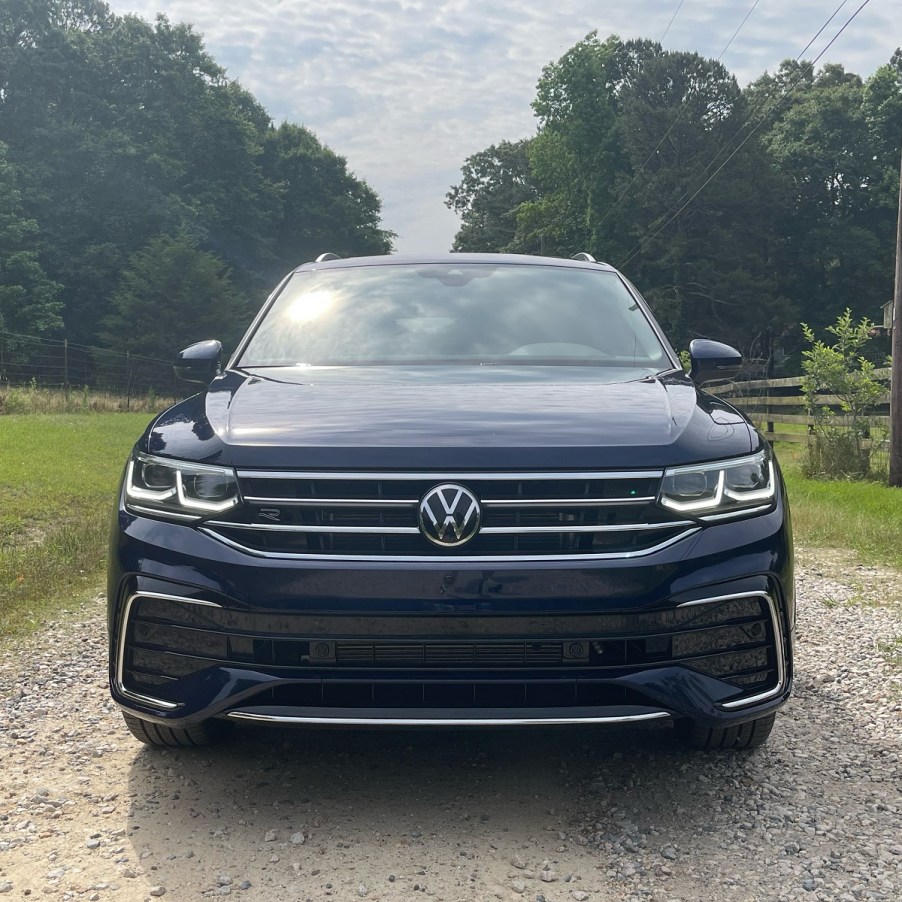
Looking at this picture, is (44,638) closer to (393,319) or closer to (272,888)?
(393,319)

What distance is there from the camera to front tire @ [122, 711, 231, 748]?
335 cm

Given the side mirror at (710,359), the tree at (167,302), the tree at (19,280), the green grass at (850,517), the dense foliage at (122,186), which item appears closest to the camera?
the side mirror at (710,359)

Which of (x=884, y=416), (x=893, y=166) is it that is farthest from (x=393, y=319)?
(x=893, y=166)

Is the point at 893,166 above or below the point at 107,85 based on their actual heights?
below

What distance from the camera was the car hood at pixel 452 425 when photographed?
2.91 meters

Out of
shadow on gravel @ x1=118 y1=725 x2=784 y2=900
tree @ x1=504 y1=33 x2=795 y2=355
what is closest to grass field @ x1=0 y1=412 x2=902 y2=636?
shadow on gravel @ x1=118 y1=725 x2=784 y2=900

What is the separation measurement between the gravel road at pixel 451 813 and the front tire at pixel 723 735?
0.38 ft

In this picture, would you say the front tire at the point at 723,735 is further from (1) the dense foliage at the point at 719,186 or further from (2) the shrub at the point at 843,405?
(1) the dense foliage at the point at 719,186

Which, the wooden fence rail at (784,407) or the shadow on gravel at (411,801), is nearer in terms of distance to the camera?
the shadow on gravel at (411,801)

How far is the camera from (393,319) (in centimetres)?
440

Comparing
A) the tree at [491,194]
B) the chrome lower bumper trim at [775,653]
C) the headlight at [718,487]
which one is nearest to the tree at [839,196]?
the tree at [491,194]

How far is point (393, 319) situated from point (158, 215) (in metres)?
46.8

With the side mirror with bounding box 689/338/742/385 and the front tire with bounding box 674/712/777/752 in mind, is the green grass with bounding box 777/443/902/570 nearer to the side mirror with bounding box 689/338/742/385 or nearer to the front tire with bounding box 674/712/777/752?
the side mirror with bounding box 689/338/742/385

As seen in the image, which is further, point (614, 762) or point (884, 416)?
point (884, 416)
